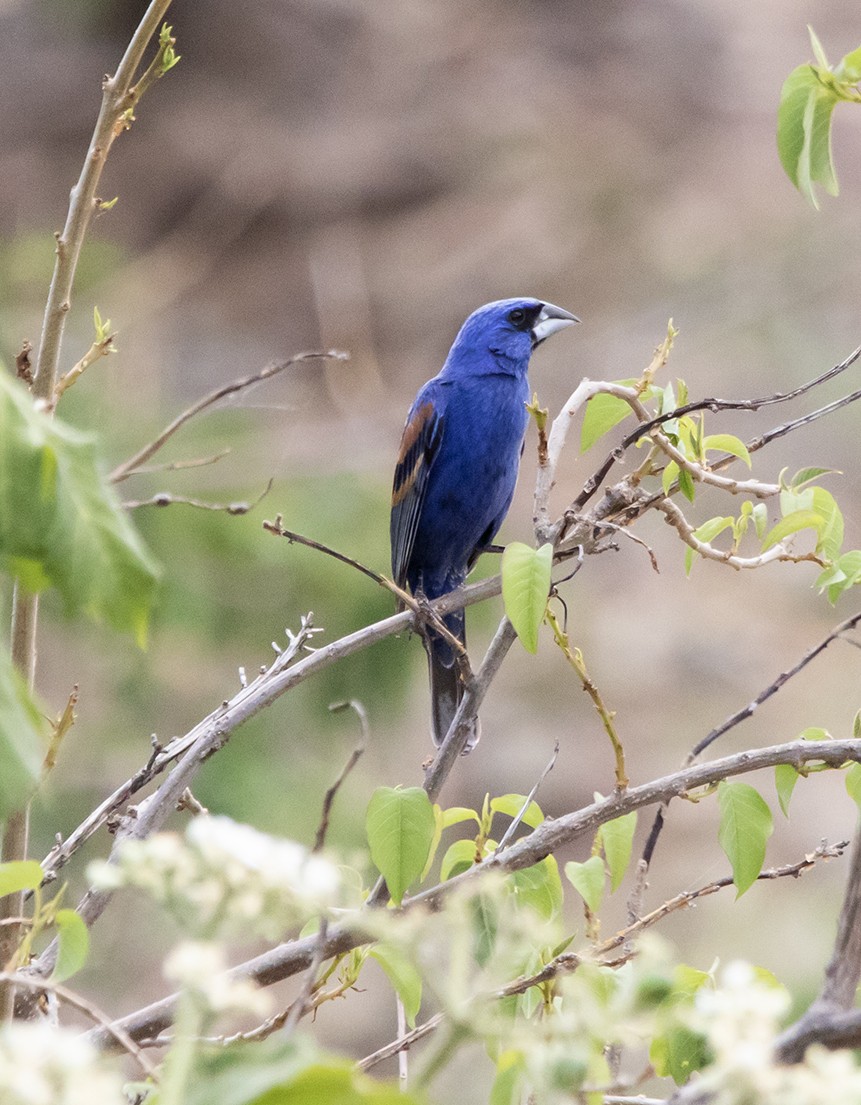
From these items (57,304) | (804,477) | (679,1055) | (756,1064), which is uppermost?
(57,304)

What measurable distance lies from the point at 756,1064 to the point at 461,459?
3.06 metres

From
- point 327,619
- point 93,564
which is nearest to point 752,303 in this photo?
point 327,619

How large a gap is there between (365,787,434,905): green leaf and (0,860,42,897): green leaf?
39cm

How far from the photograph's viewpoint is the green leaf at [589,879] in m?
1.44

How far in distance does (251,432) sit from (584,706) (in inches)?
157

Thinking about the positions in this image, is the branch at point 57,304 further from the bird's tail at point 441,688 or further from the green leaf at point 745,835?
the bird's tail at point 441,688

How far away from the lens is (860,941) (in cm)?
95

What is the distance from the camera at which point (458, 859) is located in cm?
157

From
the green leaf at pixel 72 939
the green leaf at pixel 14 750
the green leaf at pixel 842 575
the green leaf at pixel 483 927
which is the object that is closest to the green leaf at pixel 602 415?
the green leaf at pixel 842 575

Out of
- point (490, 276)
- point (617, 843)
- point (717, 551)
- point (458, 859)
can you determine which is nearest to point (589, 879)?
point (617, 843)

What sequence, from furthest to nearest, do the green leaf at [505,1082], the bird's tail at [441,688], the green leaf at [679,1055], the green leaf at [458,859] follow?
1. the bird's tail at [441,688]
2. the green leaf at [458,859]
3. the green leaf at [679,1055]
4. the green leaf at [505,1082]

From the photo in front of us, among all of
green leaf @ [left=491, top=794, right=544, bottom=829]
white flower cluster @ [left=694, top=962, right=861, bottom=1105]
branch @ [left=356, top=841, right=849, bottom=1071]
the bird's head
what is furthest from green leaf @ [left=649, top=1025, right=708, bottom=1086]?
the bird's head

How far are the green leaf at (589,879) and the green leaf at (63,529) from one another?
760 millimetres

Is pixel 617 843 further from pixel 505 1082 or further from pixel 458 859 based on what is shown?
pixel 505 1082
